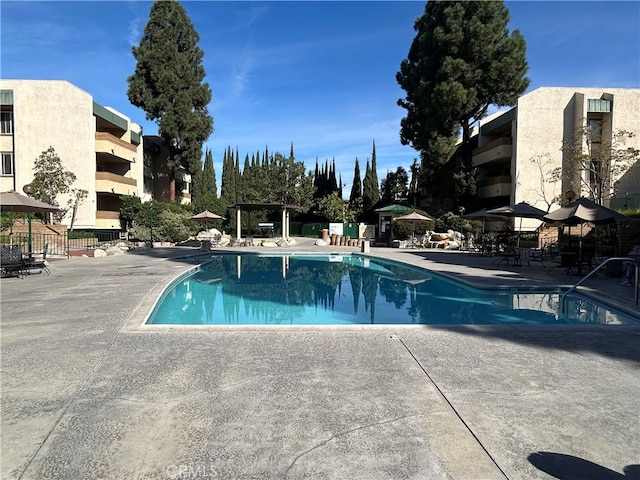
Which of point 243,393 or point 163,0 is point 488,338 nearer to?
point 243,393

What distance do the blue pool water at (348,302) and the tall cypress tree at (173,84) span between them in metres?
21.0

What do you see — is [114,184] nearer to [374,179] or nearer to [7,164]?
[7,164]

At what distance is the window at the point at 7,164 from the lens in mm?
27047

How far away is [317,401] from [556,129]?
31461 mm

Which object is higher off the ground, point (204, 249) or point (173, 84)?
point (173, 84)

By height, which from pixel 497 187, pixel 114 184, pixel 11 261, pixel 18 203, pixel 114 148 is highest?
pixel 114 148

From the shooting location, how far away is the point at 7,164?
27125 millimetres

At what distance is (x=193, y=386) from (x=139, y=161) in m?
35.5

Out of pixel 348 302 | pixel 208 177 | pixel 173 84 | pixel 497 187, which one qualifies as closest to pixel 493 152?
pixel 497 187

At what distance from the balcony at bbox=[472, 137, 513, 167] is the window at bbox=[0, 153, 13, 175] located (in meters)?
33.7

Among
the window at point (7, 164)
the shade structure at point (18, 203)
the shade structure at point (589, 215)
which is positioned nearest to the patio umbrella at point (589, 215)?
the shade structure at point (589, 215)

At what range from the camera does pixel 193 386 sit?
12.8 feet

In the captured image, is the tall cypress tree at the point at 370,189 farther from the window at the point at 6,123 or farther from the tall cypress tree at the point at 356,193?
the window at the point at 6,123

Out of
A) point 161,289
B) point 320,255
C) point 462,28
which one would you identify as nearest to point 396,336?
point 161,289
